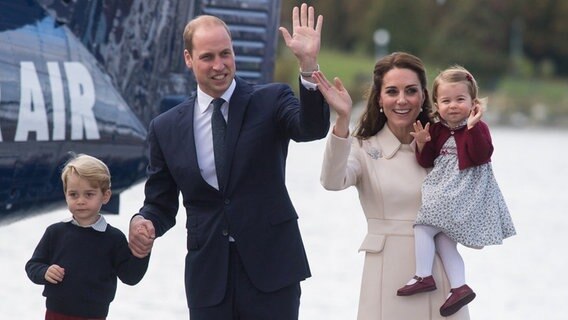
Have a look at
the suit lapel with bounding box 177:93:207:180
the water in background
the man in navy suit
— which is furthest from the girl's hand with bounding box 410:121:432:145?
the water in background

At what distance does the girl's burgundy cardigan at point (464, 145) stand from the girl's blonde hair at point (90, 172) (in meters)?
1.12

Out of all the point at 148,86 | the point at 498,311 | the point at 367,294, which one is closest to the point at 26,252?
the point at 498,311

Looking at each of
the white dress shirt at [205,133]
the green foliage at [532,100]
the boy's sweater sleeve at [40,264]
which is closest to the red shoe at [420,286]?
the white dress shirt at [205,133]

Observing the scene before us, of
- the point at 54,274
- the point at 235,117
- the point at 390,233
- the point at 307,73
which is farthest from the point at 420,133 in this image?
the point at 54,274

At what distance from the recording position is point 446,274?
4.79m

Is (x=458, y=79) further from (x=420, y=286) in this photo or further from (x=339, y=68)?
(x=339, y=68)

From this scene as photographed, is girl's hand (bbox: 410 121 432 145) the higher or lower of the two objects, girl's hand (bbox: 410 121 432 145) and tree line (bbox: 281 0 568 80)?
the higher

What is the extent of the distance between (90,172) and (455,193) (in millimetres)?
1268

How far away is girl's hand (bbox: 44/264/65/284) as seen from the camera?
4449mm

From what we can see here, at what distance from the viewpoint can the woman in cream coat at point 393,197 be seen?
4762 millimetres

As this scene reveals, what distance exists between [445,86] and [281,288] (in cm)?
94

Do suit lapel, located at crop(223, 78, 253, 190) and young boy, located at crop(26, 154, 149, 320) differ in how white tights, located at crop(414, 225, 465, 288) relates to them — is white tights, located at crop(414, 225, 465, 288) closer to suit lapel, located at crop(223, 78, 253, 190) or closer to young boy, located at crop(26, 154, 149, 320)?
suit lapel, located at crop(223, 78, 253, 190)

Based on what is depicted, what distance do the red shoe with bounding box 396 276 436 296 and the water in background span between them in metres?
2.26

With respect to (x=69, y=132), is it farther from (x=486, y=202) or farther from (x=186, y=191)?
(x=486, y=202)
